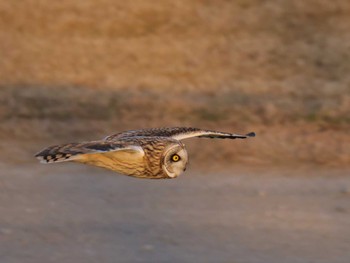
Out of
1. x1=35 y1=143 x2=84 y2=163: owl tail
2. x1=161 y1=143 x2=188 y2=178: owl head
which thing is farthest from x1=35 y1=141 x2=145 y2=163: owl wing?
x1=161 y1=143 x2=188 y2=178: owl head

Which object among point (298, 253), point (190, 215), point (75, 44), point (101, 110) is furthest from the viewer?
point (75, 44)

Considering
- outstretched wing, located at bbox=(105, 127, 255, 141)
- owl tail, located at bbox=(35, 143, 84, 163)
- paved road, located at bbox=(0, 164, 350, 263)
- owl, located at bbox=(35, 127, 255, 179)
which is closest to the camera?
owl tail, located at bbox=(35, 143, 84, 163)

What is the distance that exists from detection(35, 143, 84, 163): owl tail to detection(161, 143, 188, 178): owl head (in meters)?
0.73

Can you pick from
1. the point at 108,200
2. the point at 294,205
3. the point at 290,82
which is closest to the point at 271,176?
the point at 294,205

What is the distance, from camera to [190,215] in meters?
7.79

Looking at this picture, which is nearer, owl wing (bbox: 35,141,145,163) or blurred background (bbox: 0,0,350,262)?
owl wing (bbox: 35,141,145,163)

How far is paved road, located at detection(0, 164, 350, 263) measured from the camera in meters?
7.14

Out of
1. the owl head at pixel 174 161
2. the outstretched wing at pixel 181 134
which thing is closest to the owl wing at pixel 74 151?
the owl head at pixel 174 161

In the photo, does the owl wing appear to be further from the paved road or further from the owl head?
the paved road

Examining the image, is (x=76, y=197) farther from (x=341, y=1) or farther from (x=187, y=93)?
(x=341, y=1)

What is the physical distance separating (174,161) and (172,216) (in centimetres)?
189

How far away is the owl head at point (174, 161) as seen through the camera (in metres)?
5.90

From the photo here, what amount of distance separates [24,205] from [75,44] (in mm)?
4452

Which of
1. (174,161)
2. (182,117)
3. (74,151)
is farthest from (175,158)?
(182,117)
